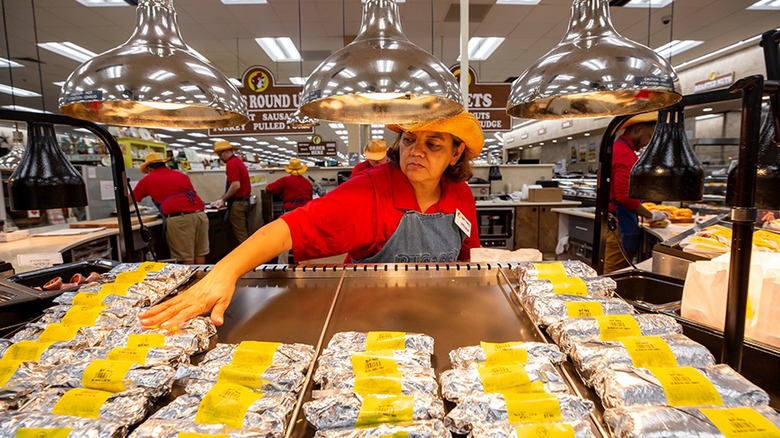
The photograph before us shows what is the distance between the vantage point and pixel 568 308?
1.00 metres

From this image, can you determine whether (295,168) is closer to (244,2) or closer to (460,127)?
(244,2)

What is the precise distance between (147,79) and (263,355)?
2.55ft

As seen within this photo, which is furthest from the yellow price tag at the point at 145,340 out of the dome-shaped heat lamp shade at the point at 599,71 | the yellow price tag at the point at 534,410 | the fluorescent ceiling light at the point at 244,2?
the fluorescent ceiling light at the point at 244,2

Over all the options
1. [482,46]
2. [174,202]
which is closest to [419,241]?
[174,202]

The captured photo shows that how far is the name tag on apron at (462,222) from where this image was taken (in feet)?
6.52

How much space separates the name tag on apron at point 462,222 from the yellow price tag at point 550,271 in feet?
2.45

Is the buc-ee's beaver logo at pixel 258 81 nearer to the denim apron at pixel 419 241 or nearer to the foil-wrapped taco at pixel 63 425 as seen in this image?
the denim apron at pixel 419 241

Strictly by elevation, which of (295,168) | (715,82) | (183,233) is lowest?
(183,233)

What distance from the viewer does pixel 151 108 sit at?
1.30 meters

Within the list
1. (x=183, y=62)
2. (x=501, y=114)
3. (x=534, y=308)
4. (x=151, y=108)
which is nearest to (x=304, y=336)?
(x=534, y=308)

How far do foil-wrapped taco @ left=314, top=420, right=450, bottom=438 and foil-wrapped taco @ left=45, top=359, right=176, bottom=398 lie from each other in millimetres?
370

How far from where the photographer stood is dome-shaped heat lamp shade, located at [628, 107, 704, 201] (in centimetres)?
123

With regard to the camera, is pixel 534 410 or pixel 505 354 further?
pixel 505 354

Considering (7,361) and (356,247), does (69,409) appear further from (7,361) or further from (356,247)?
(356,247)
